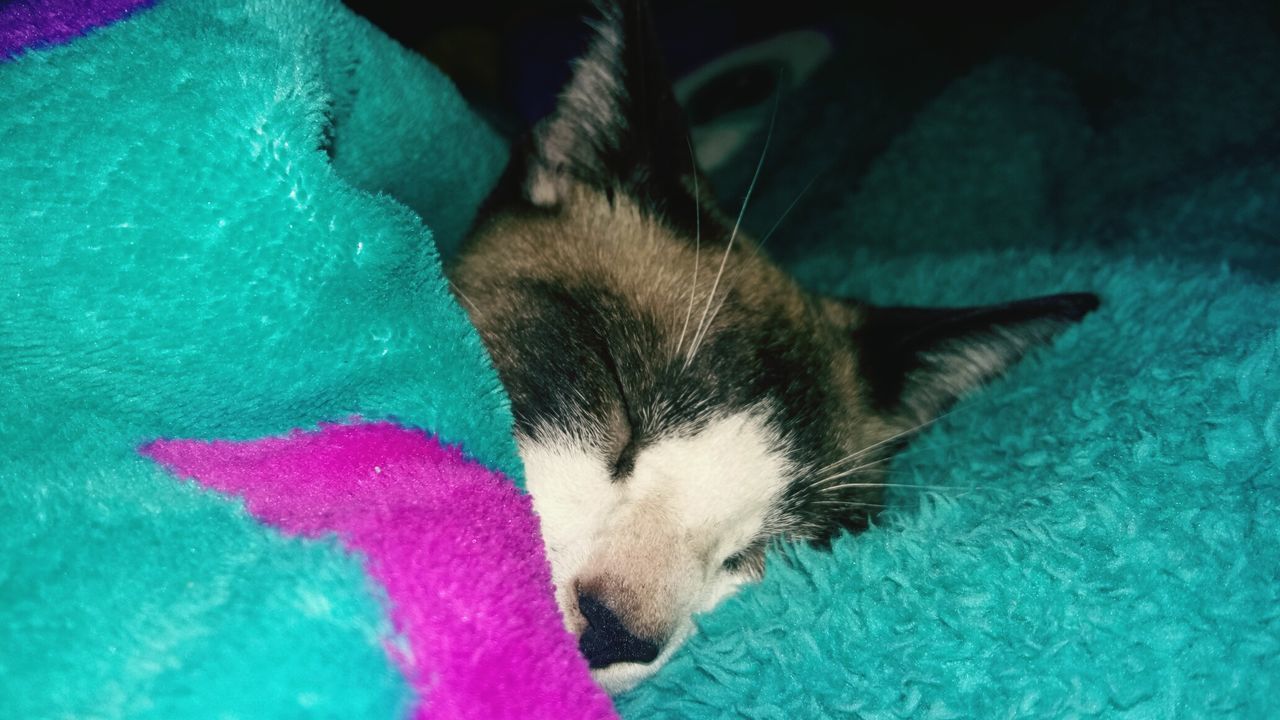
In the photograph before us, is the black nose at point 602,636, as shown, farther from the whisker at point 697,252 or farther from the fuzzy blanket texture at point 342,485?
the whisker at point 697,252

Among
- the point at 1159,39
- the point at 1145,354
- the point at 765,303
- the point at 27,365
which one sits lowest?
the point at 27,365

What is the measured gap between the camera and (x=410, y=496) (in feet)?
1.95

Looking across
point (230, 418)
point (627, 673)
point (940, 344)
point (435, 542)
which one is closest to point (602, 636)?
point (627, 673)

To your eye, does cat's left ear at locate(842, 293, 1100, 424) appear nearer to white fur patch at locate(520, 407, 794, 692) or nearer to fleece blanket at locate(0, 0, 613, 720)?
white fur patch at locate(520, 407, 794, 692)

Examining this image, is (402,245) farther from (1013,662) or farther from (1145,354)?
(1145,354)

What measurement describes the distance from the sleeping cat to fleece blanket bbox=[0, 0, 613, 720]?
14cm

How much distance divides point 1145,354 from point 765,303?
1.48ft

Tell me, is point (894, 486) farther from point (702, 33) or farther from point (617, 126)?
point (702, 33)

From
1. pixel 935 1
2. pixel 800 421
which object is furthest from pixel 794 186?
pixel 800 421

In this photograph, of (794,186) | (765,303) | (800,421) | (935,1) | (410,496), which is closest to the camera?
(410,496)

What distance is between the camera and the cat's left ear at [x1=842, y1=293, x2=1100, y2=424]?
3.30ft

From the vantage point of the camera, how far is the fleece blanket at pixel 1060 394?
667 mm

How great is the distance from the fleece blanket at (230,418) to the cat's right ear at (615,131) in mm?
335

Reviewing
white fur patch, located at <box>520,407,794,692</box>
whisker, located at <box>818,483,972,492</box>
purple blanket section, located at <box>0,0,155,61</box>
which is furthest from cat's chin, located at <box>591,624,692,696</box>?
purple blanket section, located at <box>0,0,155,61</box>
